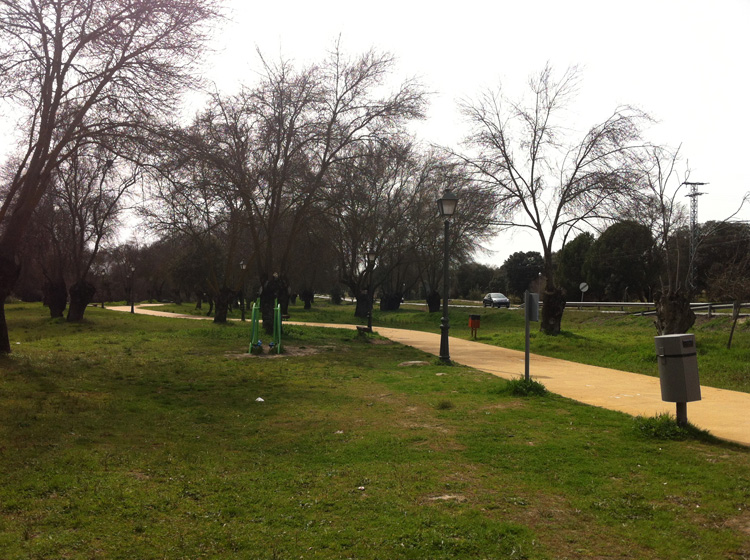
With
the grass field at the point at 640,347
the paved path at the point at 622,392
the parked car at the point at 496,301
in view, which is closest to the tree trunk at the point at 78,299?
the grass field at the point at 640,347

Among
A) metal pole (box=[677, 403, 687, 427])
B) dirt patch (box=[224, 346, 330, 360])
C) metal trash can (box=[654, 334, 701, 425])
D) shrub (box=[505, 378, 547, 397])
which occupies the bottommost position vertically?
dirt patch (box=[224, 346, 330, 360])

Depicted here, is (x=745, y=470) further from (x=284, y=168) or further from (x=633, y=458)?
(x=284, y=168)

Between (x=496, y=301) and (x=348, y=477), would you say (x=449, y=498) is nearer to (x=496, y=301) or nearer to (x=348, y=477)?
(x=348, y=477)

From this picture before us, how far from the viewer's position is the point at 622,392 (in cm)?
961

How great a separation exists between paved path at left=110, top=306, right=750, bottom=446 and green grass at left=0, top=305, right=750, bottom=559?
2.44 ft

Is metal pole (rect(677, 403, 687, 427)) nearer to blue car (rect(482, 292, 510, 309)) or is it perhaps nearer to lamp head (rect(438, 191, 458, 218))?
lamp head (rect(438, 191, 458, 218))

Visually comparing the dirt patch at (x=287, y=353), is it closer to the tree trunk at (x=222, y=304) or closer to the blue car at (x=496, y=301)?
the tree trunk at (x=222, y=304)

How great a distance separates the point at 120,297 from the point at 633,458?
9405cm

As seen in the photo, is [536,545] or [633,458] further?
[633,458]

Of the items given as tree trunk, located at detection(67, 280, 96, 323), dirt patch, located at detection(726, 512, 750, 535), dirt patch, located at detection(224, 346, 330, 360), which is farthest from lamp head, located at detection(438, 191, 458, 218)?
A: tree trunk, located at detection(67, 280, 96, 323)

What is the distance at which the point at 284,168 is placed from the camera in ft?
65.8

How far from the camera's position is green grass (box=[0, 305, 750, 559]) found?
12.0 feet

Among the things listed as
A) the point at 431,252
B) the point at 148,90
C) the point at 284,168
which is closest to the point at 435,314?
the point at 431,252

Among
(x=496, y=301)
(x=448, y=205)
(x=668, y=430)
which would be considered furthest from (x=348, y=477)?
(x=496, y=301)
